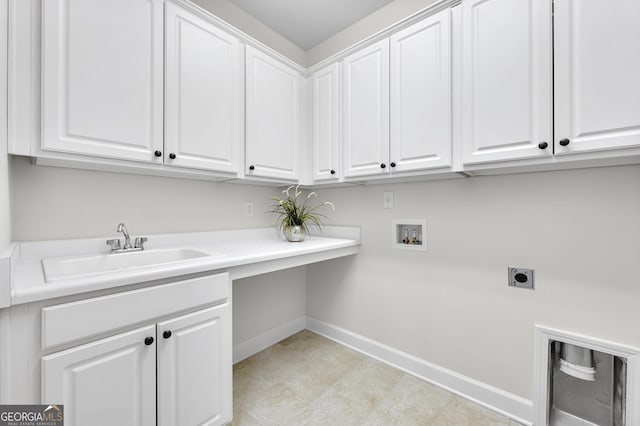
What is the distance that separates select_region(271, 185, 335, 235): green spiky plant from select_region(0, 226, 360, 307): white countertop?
0.51ft

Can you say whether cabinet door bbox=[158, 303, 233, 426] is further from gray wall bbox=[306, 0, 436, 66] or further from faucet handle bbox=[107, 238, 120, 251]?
gray wall bbox=[306, 0, 436, 66]

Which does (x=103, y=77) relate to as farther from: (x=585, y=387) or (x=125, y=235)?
(x=585, y=387)

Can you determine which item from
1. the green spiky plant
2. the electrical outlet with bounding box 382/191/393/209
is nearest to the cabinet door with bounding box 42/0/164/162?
the green spiky plant

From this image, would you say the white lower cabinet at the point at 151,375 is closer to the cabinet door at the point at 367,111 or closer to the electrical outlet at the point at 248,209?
the electrical outlet at the point at 248,209

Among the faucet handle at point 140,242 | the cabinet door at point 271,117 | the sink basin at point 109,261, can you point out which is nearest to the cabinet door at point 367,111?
the cabinet door at point 271,117

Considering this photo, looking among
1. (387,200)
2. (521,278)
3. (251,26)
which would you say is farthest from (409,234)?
(251,26)

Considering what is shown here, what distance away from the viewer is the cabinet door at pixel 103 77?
1.11 metres

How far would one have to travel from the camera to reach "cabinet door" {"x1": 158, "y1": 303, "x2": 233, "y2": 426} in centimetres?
110

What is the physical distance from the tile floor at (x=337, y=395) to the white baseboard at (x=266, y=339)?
6 cm

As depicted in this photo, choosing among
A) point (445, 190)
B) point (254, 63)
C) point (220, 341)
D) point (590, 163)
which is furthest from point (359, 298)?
point (254, 63)

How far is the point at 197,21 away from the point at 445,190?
179 cm

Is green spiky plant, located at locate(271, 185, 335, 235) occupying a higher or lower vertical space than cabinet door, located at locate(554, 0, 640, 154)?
lower

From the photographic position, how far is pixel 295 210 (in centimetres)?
212

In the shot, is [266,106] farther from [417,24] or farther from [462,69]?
[462,69]
